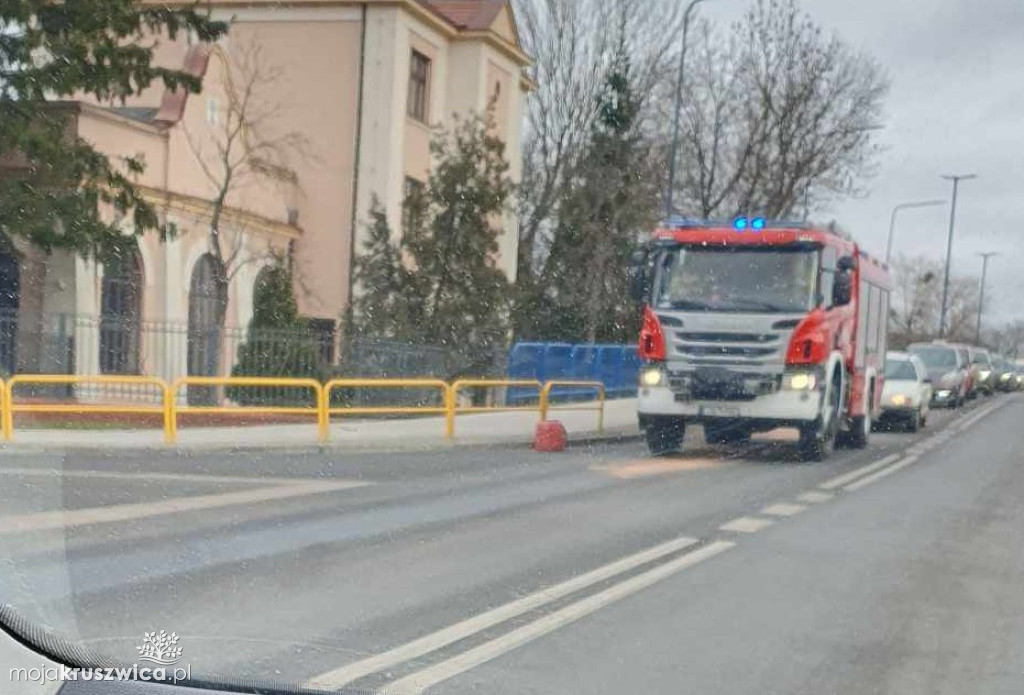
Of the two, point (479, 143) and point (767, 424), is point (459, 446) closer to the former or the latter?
point (767, 424)

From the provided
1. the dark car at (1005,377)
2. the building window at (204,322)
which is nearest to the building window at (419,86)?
the building window at (204,322)

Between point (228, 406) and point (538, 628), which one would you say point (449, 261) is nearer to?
point (228, 406)

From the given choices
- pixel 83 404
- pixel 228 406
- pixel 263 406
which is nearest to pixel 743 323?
pixel 263 406

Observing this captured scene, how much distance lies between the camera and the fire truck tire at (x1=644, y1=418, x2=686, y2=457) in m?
17.0

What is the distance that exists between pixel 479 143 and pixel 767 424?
864 cm

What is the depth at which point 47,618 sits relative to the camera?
520cm

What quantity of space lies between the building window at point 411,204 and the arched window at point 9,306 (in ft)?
25.7

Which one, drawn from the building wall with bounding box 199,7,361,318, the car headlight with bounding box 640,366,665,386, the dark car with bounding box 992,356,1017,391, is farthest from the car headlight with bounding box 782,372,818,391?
the dark car with bounding box 992,356,1017,391

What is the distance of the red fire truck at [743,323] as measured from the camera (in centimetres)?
1595

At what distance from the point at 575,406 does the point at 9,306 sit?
10187 millimetres

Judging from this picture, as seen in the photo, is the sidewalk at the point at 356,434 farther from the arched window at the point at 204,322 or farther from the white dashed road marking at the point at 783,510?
the white dashed road marking at the point at 783,510

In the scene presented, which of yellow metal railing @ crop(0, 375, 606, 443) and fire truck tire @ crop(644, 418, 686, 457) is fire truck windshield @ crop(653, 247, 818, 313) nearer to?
fire truck tire @ crop(644, 418, 686, 457)

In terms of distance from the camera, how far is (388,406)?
19.4 meters

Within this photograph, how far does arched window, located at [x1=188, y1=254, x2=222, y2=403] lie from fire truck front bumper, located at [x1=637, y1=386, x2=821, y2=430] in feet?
21.1
